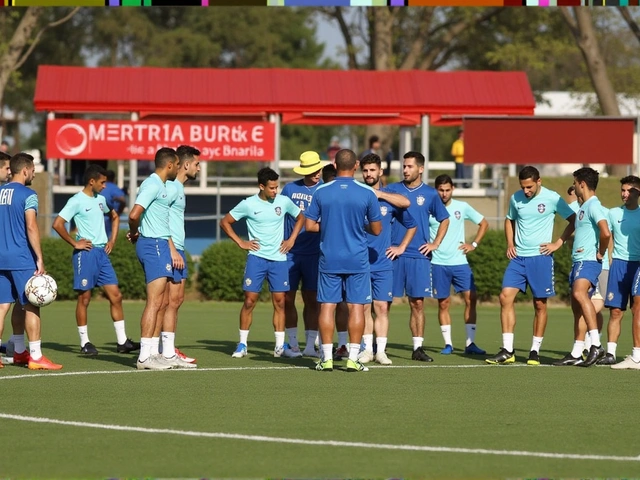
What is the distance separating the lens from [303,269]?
1527 centimetres

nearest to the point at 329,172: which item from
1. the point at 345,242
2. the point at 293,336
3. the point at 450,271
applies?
the point at 293,336

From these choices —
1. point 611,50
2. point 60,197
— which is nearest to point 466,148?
point 60,197

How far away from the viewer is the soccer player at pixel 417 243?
1495cm

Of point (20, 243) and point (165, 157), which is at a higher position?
point (165, 157)

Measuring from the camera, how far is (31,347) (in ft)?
44.2

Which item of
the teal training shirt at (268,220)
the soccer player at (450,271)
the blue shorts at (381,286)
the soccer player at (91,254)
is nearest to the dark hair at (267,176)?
the teal training shirt at (268,220)

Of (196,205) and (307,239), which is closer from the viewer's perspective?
(307,239)

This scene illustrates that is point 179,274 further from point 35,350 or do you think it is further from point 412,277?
point 412,277

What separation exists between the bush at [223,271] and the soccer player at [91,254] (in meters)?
9.31

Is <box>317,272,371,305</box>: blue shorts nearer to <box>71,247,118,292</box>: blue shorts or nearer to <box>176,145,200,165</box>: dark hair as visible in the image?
<box>176,145,200,165</box>: dark hair

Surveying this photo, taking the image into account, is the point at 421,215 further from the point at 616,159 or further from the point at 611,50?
the point at 611,50

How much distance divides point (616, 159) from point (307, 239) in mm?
13834

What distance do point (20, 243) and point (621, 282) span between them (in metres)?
6.51

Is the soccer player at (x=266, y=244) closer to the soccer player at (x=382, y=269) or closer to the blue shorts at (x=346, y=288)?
the soccer player at (x=382, y=269)
